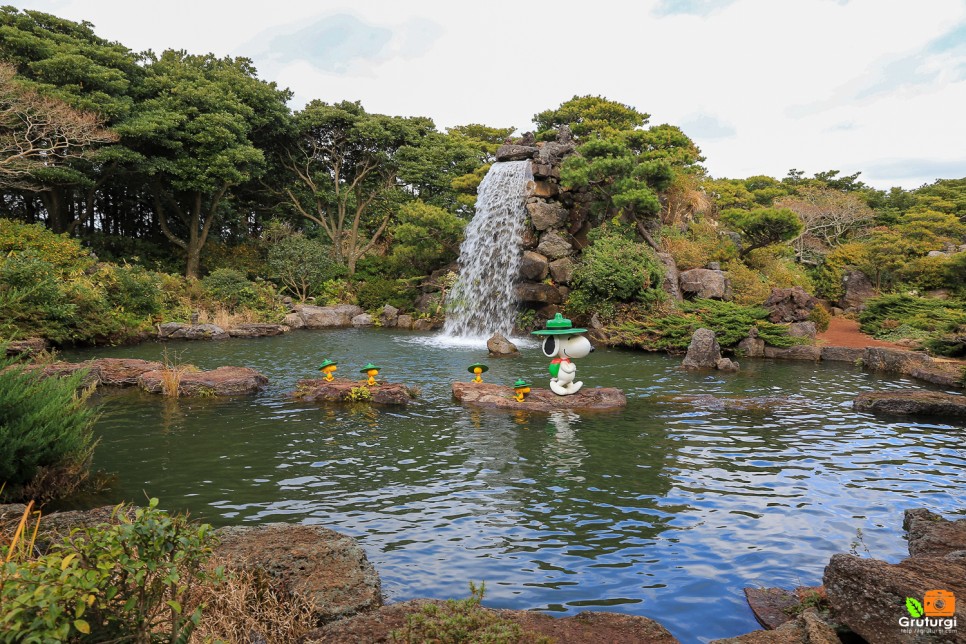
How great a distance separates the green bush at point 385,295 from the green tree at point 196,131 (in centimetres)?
789

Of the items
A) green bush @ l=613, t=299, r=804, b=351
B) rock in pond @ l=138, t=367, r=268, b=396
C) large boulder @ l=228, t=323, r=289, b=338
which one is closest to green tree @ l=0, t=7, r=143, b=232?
large boulder @ l=228, t=323, r=289, b=338

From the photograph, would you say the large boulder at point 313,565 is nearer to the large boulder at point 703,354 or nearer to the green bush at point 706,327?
the large boulder at point 703,354

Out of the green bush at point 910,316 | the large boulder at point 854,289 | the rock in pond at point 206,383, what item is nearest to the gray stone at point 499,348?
the rock in pond at point 206,383

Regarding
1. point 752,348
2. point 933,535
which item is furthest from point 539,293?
point 933,535

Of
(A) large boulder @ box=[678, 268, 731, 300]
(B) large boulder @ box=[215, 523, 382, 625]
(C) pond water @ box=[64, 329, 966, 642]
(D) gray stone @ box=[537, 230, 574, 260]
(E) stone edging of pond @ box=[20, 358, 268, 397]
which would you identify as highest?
(D) gray stone @ box=[537, 230, 574, 260]

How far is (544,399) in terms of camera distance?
11.2 m

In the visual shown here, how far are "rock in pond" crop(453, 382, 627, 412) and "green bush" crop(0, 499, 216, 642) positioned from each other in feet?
27.1

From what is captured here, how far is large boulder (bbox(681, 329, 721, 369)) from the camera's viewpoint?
15781 millimetres

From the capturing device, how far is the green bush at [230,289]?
2606cm

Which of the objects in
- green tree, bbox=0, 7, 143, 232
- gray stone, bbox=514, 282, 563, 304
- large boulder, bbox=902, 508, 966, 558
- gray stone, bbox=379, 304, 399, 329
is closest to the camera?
large boulder, bbox=902, 508, 966, 558

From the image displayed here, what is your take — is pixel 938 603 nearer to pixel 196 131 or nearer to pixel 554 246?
pixel 554 246

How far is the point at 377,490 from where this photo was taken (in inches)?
274

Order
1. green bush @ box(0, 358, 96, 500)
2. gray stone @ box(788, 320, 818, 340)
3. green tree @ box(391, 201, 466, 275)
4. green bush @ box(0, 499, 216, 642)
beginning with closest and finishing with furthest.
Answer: green bush @ box(0, 499, 216, 642), green bush @ box(0, 358, 96, 500), gray stone @ box(788, 320, 818, 340), green tree @ box(391, 201, 466, 275)

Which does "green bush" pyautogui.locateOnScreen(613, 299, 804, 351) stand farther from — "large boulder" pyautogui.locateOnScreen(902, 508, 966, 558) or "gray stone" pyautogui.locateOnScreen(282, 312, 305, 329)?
"gray stone" pyautogui.locateOnScreen(282, 312, 305, 329)
